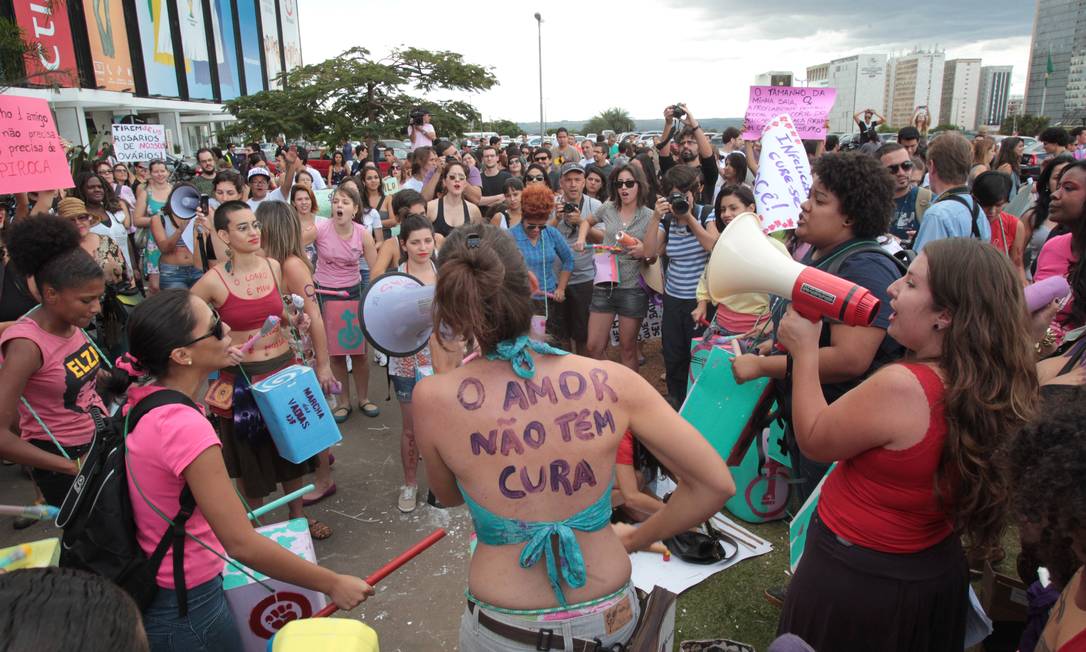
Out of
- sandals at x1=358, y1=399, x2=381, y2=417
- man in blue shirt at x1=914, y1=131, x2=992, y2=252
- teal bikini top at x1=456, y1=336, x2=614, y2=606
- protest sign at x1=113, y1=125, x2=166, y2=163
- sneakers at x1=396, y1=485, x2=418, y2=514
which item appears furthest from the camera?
protest sign at x1=113, y1=125, x2=166, y2=163

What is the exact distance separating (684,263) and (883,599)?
335cm

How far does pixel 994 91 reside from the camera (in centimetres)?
9581

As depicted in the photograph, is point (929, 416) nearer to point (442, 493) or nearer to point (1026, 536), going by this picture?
point (1026, 536)

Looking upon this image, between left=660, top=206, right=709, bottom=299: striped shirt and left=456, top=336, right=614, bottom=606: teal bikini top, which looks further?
left=660, top=206, right=709, bottom=299: striped shirt

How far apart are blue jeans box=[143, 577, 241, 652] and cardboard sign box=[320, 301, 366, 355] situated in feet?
10.8

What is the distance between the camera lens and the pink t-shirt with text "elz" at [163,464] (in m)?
1.77

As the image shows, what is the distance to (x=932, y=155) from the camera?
4398 millimetres

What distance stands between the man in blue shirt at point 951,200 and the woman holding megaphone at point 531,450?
3190 millimetres

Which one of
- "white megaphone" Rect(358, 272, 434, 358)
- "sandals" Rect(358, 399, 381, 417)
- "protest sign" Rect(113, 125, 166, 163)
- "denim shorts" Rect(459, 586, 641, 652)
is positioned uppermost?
"protest sign" Rect(113, 125, 166, 163)

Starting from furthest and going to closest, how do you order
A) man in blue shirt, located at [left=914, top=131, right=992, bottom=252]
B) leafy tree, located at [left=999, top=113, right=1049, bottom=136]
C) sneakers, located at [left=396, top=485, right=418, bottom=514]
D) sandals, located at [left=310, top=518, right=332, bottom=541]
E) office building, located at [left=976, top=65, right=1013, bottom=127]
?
office building, located at [left=976, top=65, right=1013, bottom=127]
leafy tree, located at [left=999, top=113, right=1049, bottom=136]
sneakers, located at [left=396, top=485, right=418, bottom=514]
man in blue shirt, located at [left=914, top=131, right=992, bottom=252]
sandals, located at [left=310, top=518, right=332, bottom=541]

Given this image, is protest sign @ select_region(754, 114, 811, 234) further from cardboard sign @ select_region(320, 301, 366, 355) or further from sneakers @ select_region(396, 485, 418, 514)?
cardboard sign @ select_region(320, 301, 366, 355)

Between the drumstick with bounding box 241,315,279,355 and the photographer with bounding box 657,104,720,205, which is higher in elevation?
the photographer with bounding box 657,104,720,205

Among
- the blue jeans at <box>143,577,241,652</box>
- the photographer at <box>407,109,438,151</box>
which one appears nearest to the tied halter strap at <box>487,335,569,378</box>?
the blue jeans at <box>143,577,241,652</box>

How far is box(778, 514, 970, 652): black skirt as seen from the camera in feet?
6.01
